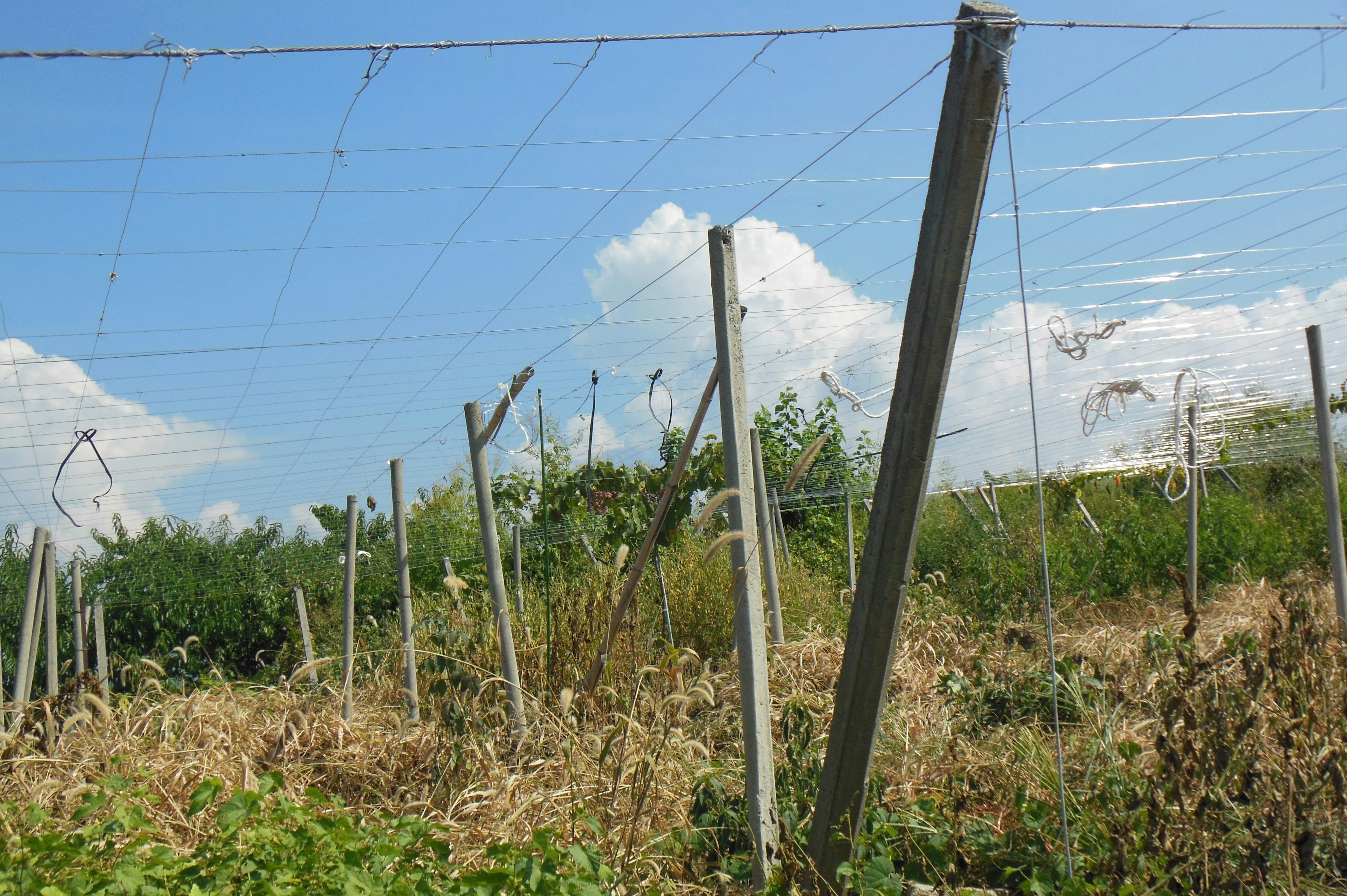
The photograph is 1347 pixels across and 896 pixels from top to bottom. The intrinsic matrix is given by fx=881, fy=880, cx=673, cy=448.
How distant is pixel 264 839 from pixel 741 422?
2068 millimetres

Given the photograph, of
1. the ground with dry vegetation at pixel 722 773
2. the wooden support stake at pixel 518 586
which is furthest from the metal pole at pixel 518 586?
the ground with dry vegetation at pixel 722 773

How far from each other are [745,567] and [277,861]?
1.75m

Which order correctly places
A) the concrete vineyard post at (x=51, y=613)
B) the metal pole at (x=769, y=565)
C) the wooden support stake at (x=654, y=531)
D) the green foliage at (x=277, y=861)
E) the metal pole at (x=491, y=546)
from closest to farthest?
the green foliage at (x=277, y=861) < the wooden support stake at (x=654, y=531) < the metal pole at (x=491, y=546) < the concrete vineyard post at (x=51, y=613) < the metal pole at (x=769, y=565)

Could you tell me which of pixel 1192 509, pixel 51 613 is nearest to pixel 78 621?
pixel 51 613

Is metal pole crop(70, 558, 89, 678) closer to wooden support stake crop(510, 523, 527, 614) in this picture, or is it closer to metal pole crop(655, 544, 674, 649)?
wooden support stake crop(510, 523, 527, 614)

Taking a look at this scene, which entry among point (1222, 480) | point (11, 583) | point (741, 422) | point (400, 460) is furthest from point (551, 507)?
point (1222, 480)

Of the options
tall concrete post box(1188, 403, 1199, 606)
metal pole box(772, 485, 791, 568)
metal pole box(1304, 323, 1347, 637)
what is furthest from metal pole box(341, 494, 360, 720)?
metal pole box(1304, 323, 1347, 637)

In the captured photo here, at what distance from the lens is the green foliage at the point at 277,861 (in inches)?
90.0

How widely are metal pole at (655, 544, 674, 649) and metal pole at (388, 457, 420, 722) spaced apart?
1.58m

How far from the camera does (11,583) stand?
9.28 metres

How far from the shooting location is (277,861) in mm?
2455

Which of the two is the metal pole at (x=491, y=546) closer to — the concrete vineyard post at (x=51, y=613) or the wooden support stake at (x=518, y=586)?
the wooden support stake at (x=518, y=586)

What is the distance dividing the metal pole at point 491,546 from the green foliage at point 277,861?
5.49 feet

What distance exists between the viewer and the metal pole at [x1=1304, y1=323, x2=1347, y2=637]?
4.63 metres
